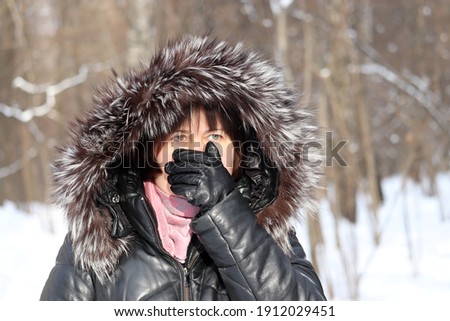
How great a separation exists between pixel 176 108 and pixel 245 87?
0.85 ft

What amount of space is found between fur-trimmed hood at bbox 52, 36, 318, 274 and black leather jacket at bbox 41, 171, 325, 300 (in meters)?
0.06

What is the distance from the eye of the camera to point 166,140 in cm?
187

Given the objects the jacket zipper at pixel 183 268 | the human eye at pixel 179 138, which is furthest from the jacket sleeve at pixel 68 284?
the human eye at pixel 179 138

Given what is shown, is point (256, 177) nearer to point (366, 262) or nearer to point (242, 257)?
point (242, 257)

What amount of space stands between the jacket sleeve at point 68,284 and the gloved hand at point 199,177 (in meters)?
0.41

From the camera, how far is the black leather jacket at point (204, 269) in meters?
1.62

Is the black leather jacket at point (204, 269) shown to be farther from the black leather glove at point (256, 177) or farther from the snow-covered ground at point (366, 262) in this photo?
the snow-covered ground at point (366, 262)

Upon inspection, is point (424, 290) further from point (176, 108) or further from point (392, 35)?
point (392, 35)

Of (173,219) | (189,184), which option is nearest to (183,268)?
(173,219)

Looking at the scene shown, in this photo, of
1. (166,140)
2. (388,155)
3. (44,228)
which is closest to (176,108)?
(166,140)

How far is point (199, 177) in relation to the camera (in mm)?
1627

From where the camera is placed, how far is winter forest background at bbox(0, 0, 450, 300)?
445 cm

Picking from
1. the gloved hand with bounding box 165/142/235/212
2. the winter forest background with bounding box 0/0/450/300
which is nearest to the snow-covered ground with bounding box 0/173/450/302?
the winter forest background with bounding box 0/0/450/300

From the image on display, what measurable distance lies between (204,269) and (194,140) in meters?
0.42
